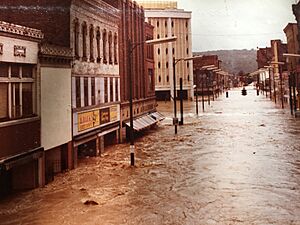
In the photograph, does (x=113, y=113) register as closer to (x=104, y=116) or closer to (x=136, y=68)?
(x=104, y=116)

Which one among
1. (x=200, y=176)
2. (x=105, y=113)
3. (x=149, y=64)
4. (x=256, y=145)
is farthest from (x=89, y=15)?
(x=149, y=64)

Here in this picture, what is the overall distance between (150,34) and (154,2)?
6129 cm

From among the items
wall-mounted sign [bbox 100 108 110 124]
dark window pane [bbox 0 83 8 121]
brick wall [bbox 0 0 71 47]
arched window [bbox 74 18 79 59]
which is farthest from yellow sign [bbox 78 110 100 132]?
dark window pane [bbox 0 83 8 121]

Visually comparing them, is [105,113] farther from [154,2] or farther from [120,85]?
[154,2]

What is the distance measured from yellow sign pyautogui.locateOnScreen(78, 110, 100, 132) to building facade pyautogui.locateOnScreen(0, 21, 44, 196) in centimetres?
517

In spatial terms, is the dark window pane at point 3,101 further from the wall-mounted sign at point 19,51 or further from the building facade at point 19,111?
the wall-mounted sign at point 19,51

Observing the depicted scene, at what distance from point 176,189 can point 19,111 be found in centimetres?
783

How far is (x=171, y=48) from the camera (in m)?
95.7

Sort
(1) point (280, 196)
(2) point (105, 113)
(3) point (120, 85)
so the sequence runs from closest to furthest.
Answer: (1) point (280, 196), (2) point (105, 113), (3) point (120, 85)

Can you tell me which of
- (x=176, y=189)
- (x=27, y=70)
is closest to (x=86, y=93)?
(x=27, y=70)

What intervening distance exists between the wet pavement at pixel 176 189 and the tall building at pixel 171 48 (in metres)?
66.7

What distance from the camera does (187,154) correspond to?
1020 inches

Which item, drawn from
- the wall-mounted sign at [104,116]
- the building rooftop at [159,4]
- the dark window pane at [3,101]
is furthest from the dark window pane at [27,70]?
the building rooftop at [159,4]

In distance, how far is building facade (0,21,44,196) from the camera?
15.5m
